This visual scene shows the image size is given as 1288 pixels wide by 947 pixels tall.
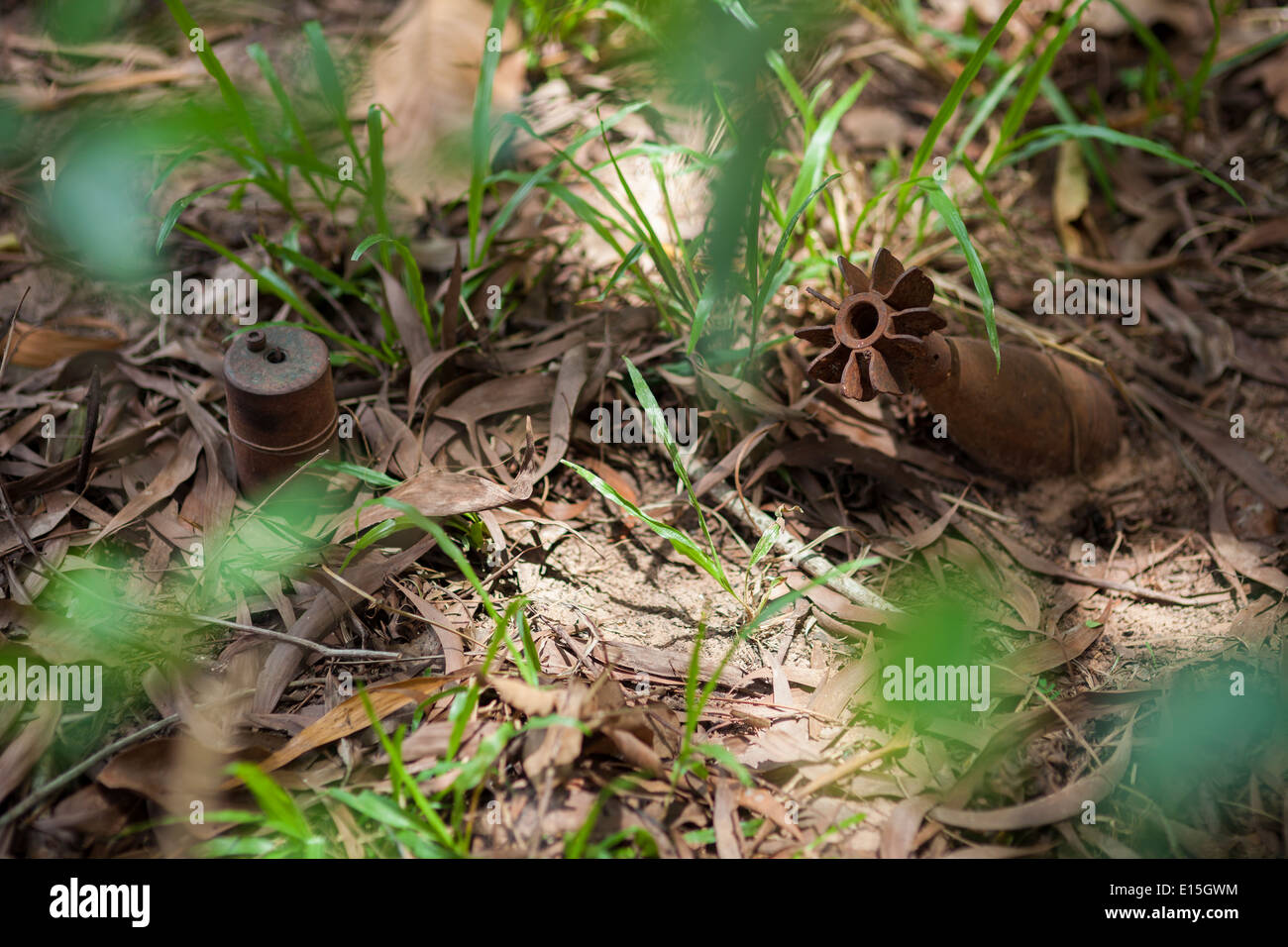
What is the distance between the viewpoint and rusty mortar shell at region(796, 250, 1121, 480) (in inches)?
75.9

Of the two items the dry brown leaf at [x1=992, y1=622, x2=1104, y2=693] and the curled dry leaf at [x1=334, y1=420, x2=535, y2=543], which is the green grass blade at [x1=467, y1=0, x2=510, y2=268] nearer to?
the curled dry leaf at [x1=334, y1=420, x2=535, y2=543]

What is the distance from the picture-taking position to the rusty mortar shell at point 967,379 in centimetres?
193

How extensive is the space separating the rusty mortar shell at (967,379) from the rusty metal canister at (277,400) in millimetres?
1023

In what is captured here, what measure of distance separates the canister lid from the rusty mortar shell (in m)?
1.02

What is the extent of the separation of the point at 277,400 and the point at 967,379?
4.88 feet

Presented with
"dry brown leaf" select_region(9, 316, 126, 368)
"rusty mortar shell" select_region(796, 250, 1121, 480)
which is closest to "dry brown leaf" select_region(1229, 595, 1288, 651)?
"rusty mortar shell" select_region(796, 250, 1121, 480)

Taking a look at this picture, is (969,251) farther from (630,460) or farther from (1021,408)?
(630,460)

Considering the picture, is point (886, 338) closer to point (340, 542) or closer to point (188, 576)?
point (340, 542)

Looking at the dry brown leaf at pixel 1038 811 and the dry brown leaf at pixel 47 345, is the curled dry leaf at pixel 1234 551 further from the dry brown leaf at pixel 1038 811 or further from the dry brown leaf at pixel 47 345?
the dry brown leaf at pixel 47 345

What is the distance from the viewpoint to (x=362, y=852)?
5.41 feet

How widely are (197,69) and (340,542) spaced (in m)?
1.90

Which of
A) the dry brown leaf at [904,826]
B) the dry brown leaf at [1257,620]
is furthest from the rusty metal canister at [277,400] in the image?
the dry brown leaf at [1257,620]
